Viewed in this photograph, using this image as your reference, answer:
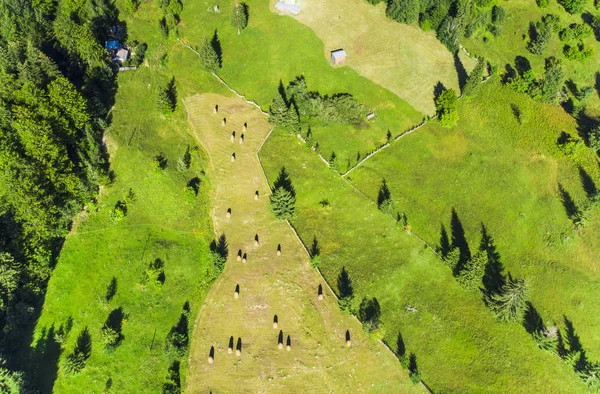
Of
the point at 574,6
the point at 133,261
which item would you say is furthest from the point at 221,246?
the point at 574,6

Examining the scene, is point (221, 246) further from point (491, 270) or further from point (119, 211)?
point (491, 270)

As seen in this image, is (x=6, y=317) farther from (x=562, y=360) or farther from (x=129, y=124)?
(x=562, y=360)

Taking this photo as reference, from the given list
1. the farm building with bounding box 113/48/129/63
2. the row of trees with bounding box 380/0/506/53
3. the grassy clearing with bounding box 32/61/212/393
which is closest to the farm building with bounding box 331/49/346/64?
the row of trees with bounding box 380/0/506/53

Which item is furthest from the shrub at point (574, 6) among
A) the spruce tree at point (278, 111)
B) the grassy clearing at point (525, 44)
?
the spruce tree at point (278, 111)

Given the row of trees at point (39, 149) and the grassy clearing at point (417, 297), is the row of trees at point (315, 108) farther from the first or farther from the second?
the row of trees at point (39, 149)

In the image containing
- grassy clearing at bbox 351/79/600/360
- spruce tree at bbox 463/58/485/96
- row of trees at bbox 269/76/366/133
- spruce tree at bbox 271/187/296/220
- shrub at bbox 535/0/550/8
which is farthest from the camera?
shrub at bbox 535/0/550/8

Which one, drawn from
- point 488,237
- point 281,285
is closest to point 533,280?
point 488,237

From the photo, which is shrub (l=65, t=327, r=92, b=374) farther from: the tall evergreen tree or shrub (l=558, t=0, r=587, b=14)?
shrub (l=558, t=0, r=587, b=14)
